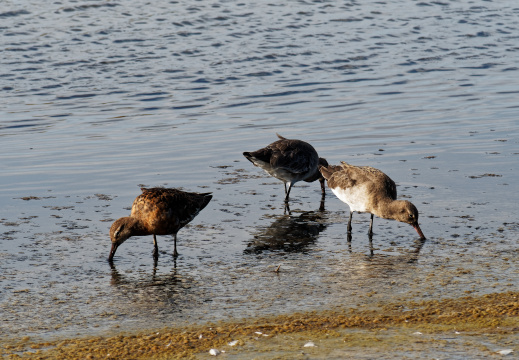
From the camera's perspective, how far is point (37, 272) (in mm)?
8469

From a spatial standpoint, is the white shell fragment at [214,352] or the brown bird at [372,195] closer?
the white shell fragment at [214,352]

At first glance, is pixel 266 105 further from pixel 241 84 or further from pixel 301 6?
pixel 301 6

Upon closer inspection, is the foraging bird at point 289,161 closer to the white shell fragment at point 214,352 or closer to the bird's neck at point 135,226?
the bird's neck at point 135,226

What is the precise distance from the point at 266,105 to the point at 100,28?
32.1 ft

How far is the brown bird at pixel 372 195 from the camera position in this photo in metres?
9.64

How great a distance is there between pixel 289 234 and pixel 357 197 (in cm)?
100

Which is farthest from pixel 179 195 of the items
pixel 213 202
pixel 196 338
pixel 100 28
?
pixel 100 28

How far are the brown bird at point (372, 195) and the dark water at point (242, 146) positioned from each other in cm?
32

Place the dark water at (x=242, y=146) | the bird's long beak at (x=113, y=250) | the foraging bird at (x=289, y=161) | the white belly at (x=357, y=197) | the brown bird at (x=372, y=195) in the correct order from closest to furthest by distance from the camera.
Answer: the dark water at (x=242, y=146), the bird's long beak at (x=113, y=250), the brown bird at (x=372, y=195), the white belly at (x=357, y=197), the foraging bird at (x=289, y=161)

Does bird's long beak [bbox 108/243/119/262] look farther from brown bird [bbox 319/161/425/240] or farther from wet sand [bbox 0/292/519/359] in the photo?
brown bird [bbox 319/161/425/240]

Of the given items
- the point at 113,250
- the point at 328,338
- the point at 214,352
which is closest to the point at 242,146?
the point at 113,250

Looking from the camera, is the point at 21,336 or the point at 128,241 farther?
the point at 128,241

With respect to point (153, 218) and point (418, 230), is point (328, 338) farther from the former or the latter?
point (418, 230)

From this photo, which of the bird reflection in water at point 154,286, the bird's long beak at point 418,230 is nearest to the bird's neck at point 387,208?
the bird's long beak at point 418,230
